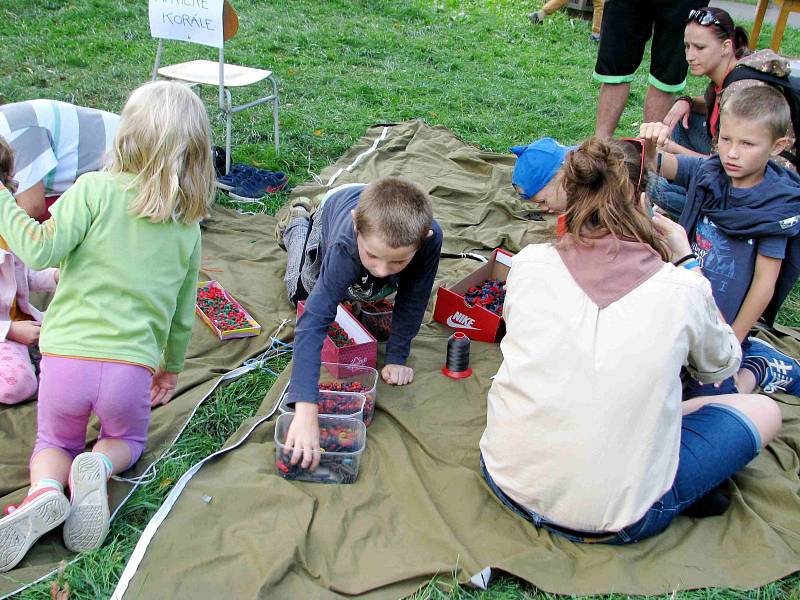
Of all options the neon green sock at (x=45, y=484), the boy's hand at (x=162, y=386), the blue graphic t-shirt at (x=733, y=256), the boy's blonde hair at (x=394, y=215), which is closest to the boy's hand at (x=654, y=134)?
the blue graphic t-shirt at (x=733, y=256)

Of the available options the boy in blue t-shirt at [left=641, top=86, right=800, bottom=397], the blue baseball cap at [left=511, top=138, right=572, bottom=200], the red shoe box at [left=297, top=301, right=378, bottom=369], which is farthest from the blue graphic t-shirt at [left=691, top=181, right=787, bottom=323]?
the blue baseball cap at [left=511, top=138, right=572, bottom=200]

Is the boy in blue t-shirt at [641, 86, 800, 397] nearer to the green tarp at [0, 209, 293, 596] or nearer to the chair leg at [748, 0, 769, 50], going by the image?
the green tarp at [0, 209, 293, 596]

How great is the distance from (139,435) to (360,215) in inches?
46.4

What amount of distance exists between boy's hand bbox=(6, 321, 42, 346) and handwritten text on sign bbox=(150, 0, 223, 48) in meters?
2.61

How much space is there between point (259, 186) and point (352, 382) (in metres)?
2.40

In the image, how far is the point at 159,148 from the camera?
2.46 m

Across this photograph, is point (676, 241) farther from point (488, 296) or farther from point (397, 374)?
point (488, 296)

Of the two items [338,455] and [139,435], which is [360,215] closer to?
[338,455]

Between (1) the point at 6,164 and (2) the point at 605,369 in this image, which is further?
(1) the point at 6,164

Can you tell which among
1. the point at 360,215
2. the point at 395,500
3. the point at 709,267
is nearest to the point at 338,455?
the point at 395,500

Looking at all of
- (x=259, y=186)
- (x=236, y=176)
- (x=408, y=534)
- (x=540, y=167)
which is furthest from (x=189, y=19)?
(x=408, y=534)

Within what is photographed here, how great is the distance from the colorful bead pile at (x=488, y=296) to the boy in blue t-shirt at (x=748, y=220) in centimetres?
104

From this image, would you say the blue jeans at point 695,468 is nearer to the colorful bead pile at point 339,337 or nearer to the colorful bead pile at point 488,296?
the colorful bead pile at point 339,337

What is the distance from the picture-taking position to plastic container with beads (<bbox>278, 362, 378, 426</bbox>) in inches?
121
